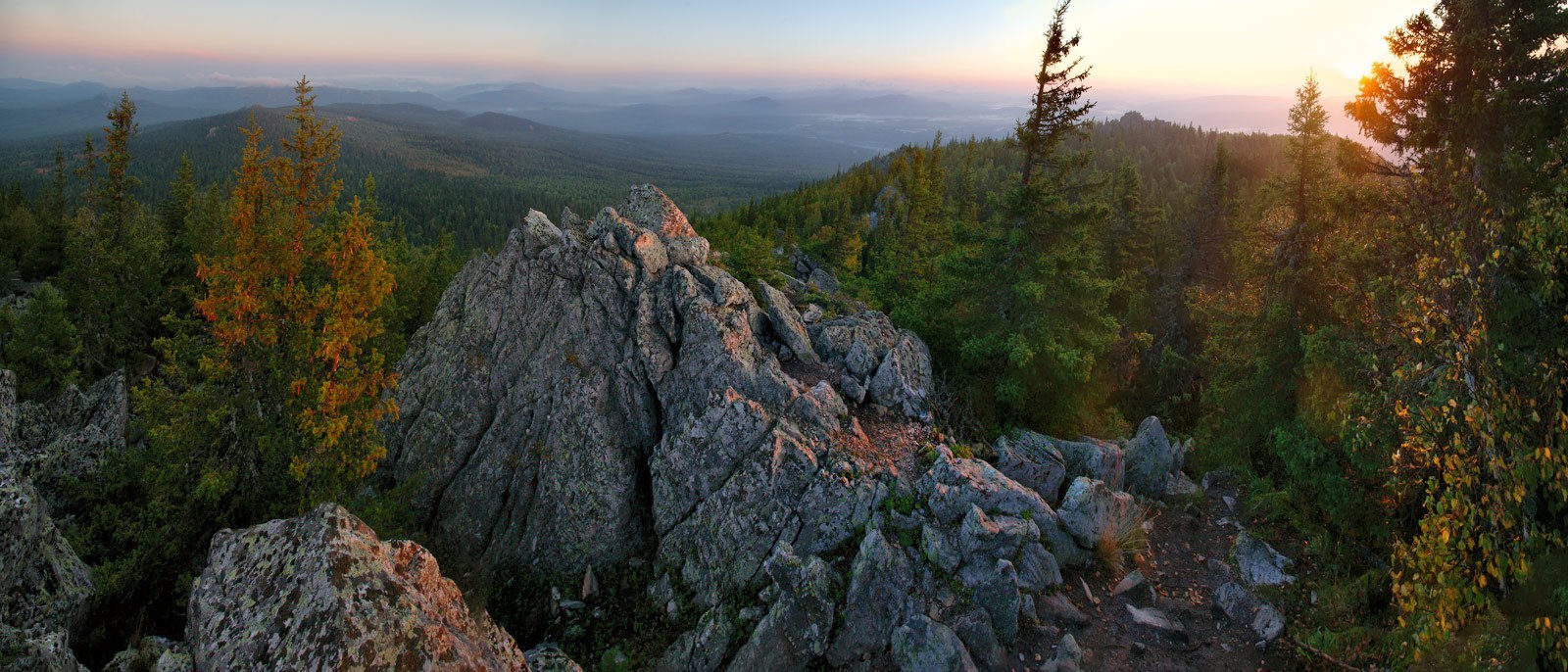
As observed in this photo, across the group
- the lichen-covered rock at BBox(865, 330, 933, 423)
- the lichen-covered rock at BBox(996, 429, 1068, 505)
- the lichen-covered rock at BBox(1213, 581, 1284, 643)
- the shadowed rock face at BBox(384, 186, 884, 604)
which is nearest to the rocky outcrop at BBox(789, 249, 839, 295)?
the lichen-covered rock at BBox(865, 330, 933, 423)

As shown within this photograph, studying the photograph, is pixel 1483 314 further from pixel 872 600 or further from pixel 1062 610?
pixel 872 600

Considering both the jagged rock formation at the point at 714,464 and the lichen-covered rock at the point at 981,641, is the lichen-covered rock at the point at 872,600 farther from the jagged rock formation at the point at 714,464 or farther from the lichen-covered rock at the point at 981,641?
the lichen-covered rock at the point at 981,641

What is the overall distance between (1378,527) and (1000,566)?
7.91 meters

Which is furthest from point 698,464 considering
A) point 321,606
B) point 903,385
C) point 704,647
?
point 321,606

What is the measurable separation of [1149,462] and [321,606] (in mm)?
18963

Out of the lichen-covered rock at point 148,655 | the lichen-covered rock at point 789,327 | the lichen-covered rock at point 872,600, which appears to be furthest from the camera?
the lichen-covered rock at point 789,327

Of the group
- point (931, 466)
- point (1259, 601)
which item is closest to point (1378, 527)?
point (1259, 601)

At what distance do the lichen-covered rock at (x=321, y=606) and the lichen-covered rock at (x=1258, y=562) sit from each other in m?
15.3

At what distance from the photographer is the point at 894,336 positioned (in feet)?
64.8

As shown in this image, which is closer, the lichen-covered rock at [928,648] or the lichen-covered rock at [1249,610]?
the lichen-covered rock at [928,648]

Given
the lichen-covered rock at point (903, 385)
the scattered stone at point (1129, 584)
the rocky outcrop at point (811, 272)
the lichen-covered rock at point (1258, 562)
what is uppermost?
the rocky outcrop at point (811, 272)

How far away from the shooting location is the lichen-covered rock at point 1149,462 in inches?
677

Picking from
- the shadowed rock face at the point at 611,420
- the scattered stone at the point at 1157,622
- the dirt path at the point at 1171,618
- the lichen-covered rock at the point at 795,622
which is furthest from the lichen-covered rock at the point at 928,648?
the scattered stone at the point at 1157,622

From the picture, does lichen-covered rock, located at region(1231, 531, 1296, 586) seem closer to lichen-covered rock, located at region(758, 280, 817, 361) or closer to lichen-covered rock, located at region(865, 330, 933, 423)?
lichen-covered rock, located at region(865, 330, 933, 423)
